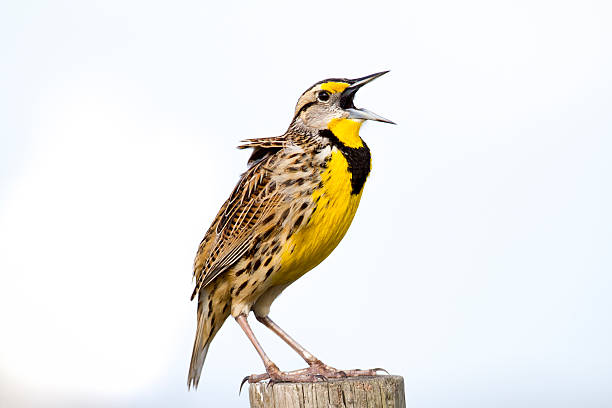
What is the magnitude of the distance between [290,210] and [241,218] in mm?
305

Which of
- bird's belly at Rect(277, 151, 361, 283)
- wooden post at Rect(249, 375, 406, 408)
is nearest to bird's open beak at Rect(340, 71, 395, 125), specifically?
bird's belly at Rect(277, 151, 361, 283)

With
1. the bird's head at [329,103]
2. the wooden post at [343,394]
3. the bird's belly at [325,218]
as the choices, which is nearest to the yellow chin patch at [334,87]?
the bird's head at [329,103]

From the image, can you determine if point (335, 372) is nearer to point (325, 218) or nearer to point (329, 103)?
point (325, 218)

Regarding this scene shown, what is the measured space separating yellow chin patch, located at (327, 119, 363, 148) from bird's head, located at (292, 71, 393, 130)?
0.04 feet

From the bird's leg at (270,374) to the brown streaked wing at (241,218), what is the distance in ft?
1.19

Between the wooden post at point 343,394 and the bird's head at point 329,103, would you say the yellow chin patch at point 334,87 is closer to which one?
the bird's head at point 329,103

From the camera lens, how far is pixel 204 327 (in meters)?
4.61

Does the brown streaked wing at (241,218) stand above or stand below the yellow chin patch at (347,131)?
below

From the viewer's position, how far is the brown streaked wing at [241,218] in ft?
14.0

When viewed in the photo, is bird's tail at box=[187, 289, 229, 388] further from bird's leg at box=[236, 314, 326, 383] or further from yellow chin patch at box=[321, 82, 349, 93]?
yellow chin patch at box=[321, 82, 349, 93]

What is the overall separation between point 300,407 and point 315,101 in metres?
1.67

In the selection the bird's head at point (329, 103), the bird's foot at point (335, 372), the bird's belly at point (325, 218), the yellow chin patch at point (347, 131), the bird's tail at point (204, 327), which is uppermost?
Answer: the bird's head at point (329, 103)

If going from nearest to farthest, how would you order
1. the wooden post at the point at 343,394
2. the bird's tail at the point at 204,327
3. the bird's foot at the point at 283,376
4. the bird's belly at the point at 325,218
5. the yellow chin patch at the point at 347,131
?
the wooden post at the point at 343,394 → the bird's foot at the point at 283,376 → the bird's belly at the point at 325,218 → the yellow chin patch at the point at 347,131 → the bird's tail at the point at 204,327

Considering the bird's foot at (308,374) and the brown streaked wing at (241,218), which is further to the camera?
the brown streaked wing at (241,218)
